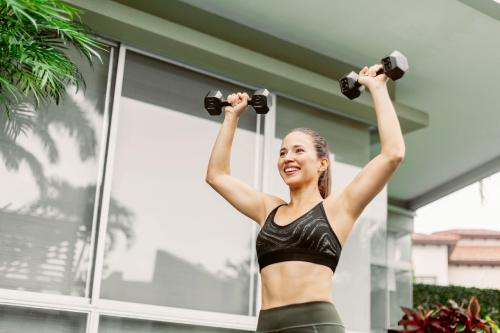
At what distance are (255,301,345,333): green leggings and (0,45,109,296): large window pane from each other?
99.8 inches

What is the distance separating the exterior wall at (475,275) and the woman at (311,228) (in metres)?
16.0

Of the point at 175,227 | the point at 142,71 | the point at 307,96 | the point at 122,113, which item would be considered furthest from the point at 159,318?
the point at 307,96

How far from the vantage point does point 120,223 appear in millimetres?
4266

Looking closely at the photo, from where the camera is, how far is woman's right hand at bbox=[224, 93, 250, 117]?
2.08 meters

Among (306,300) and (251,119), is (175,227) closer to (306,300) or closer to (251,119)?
(251,119)

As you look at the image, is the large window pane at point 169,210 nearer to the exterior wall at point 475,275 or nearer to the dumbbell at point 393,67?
the dumbbell at point 393,67

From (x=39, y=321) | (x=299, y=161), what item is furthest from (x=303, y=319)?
(x=39, y=321)

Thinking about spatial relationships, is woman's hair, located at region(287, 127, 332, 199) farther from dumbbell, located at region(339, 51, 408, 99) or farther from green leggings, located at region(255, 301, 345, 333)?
green leggings, located at region(255, 301, 345, 333)

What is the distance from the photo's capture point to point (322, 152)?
192cm

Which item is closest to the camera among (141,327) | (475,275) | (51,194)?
(51,194)

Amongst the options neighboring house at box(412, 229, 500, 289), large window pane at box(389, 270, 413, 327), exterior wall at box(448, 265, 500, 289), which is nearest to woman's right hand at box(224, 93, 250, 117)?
large window pane at box(389, 270, 413, 327)

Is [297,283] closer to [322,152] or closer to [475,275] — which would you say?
[322,152]

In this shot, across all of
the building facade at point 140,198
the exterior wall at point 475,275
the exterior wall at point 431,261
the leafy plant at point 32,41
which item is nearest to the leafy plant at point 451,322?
the building facade at point 140,198

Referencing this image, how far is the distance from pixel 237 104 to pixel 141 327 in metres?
2.48
